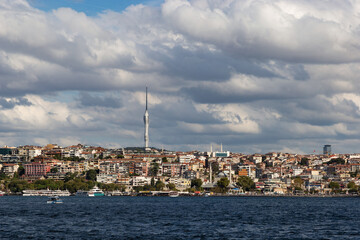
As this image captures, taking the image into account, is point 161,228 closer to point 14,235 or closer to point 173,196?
point 14,235

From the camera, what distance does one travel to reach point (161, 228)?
60.8 meters

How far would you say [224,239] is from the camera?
51.8 m

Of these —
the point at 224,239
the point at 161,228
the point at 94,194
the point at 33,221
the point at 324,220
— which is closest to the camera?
the point at 224,239

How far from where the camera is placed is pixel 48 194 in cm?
19412

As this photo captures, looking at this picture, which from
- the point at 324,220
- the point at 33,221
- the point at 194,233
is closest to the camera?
the point at 194,233

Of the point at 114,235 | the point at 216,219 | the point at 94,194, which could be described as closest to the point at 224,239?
the point at 114,235

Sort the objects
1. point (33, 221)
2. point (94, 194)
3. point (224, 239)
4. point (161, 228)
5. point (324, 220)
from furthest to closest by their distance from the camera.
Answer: point (94, 194) < point (324, 220) < point (33, 221) < point (161, 228) < point (224, 239)

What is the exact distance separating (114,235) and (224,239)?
8.51 m

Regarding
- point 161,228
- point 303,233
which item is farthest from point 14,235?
point 303,233

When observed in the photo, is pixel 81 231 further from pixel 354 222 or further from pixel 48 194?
pixel 48 194

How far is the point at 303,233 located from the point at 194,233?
8894 mm

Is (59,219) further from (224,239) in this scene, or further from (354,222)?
(354,222)

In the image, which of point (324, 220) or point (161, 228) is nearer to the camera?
point (161, 228)

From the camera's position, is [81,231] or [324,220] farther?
[324,220]
